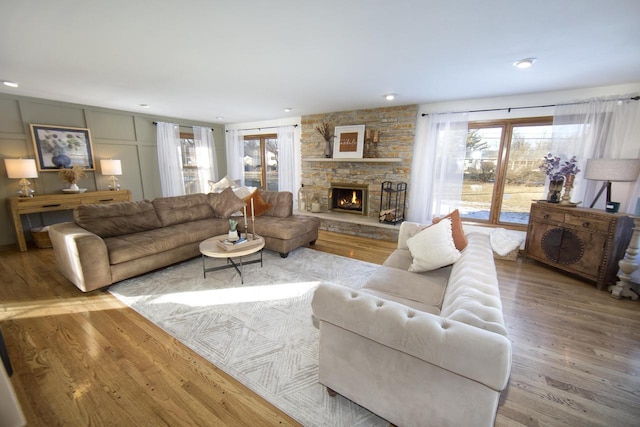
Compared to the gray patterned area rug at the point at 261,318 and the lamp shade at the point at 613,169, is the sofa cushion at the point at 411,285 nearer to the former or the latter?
the gray patterned area rug at the point at 261,318

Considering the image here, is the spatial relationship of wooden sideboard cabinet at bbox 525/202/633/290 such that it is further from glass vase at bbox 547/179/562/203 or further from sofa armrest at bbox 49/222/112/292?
sofa armrest at bbox 49/222/112/292

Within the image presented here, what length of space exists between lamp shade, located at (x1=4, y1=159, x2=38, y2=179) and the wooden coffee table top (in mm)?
3246

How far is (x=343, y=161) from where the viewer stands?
5.03 meters

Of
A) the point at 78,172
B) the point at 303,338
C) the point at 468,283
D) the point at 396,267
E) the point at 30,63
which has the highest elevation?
the point at 30,63

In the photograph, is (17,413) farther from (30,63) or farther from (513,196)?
(513,196)

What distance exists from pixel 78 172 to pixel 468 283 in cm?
591

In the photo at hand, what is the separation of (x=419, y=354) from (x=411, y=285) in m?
0.93

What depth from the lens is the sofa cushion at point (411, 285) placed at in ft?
5.79

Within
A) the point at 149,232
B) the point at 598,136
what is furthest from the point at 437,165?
the point at 149,232

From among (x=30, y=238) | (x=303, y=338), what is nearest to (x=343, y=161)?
(x=303, y=338)

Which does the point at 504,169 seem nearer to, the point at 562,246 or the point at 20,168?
the point at 562,246

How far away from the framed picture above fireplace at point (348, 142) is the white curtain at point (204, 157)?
339 cm

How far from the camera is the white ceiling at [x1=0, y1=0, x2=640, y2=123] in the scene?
1619 millimetres

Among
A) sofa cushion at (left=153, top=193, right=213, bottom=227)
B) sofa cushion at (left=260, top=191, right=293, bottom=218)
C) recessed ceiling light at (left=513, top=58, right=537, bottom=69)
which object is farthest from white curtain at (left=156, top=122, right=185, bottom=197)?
recessed ceiling light at (left=513, top=58, right=537, bottom=69)
